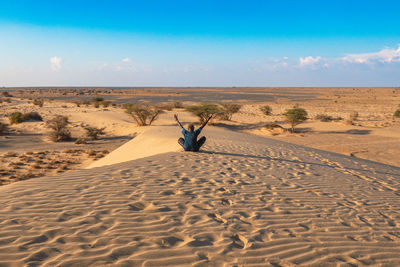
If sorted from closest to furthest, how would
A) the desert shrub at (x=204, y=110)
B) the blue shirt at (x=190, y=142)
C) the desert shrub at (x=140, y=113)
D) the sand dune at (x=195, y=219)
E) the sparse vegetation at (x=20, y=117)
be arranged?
the sand dune at (x=195, y=219), the blue shirt at (x=190, y=142), the sparse vegetation at (x=20, y=117), the desert shrub at (x=140, y=113), the desert shrub at (x=204, y=110)

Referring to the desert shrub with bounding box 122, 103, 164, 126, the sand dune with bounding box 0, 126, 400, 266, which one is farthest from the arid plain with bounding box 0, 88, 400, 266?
the desert shrub with bounding box 122, 103, 164, 126

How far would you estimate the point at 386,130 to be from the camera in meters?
20.6

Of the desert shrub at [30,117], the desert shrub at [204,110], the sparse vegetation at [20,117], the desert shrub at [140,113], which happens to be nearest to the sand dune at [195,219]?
the desert shrub at [204,110]

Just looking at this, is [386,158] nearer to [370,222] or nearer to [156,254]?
[370,222]

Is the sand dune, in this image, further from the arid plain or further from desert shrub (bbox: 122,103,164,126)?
desert shrub (bbox: 122,103,164,126)

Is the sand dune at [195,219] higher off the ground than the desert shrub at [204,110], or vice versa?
the desert shrub at [204,110]

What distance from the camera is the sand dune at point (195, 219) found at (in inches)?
120

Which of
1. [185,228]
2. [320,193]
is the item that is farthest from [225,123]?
[185,228]

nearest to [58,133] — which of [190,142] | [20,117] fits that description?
[20,117]

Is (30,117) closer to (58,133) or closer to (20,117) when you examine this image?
(20,117)

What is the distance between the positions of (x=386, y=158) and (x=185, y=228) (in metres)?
13.9

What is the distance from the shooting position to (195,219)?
4047 millimetres

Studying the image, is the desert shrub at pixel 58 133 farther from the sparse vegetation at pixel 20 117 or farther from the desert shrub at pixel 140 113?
the sparse vegetation at pixel 20 117

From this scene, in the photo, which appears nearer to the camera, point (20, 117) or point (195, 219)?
point (195, 219)
